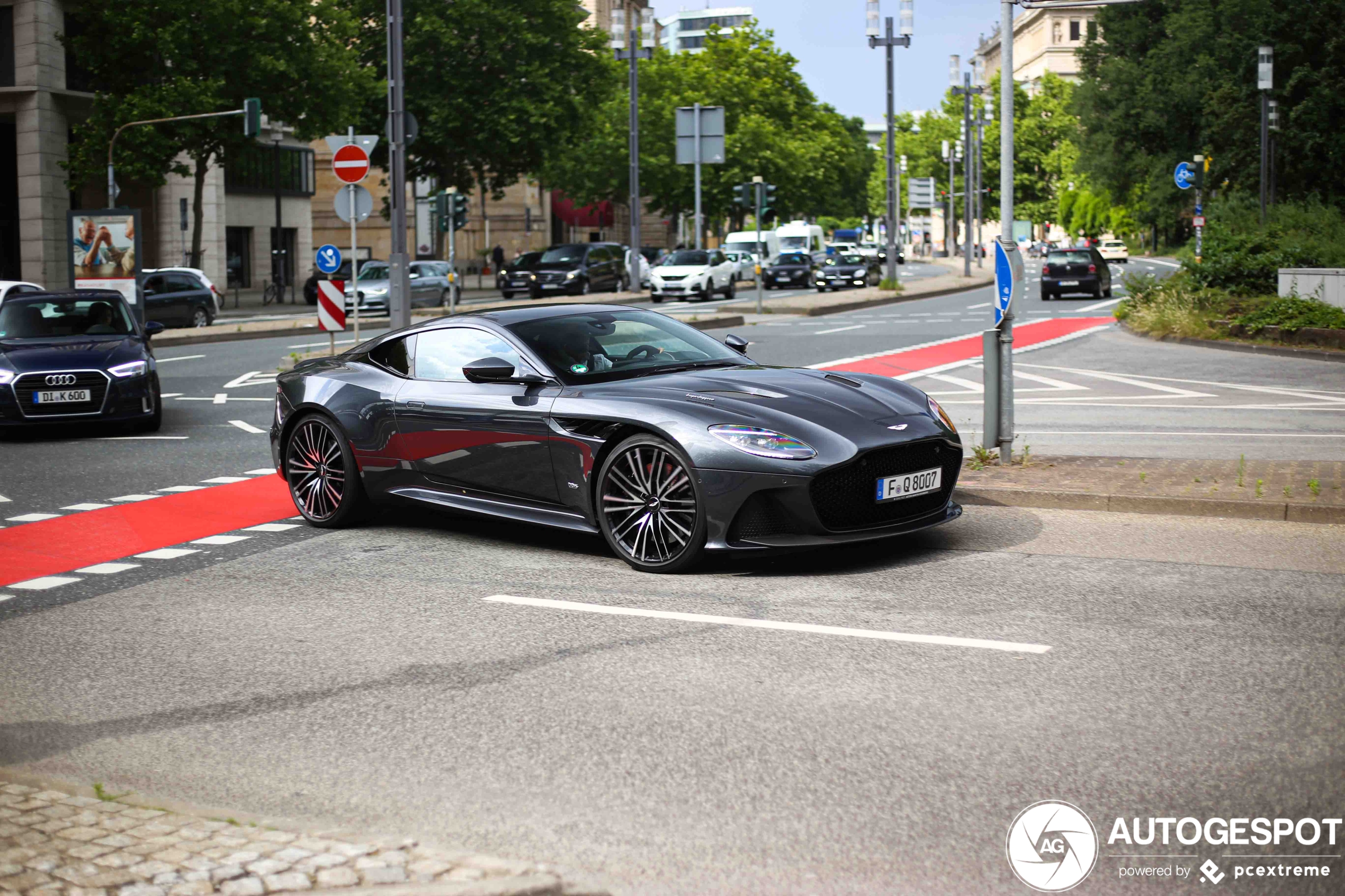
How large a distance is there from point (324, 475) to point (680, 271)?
40.2 meters

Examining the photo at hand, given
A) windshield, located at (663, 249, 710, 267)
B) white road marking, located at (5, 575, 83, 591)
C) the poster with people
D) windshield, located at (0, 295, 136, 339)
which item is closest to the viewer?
white road marking, located at (5, 575, 83, 591)

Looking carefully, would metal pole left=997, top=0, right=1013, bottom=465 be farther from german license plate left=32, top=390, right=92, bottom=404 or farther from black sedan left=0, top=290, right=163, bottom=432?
german license plate left=32, top=390, right=92, bottom=404

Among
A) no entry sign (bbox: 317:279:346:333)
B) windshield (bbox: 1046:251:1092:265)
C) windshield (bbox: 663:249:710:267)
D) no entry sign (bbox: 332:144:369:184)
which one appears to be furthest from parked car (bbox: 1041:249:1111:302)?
no entry sign (bbox: 317:279:346:333)

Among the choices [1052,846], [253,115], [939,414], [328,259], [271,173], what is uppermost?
[271,173]

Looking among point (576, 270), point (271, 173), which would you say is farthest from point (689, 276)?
point (271, 173)

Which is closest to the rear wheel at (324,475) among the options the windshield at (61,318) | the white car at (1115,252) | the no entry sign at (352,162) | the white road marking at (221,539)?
the white road marking at (221,539)

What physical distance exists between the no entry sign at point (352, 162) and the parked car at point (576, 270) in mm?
28253

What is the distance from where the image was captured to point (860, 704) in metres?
5.27

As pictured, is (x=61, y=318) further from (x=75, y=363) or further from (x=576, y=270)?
(x=576, y=270)

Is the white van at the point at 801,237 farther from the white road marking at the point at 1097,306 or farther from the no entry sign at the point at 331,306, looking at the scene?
the no entry sign at the point at 331,306

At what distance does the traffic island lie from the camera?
29.4 feet

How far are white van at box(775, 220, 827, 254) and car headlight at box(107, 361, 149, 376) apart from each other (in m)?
56.8

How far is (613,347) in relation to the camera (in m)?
8.64

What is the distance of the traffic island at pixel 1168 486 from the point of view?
8.95 m
